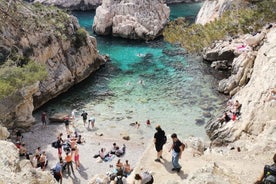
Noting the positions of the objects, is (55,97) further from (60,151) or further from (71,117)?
(60,151)

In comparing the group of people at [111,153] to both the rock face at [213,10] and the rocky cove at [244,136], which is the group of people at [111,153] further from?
the rock face at [213,10]

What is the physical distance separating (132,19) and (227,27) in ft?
136

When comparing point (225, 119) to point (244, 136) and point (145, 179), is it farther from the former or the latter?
point (145, 179)

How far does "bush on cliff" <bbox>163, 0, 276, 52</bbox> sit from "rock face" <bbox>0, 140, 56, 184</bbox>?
1652 centimetres

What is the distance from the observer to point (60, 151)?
2995 cm

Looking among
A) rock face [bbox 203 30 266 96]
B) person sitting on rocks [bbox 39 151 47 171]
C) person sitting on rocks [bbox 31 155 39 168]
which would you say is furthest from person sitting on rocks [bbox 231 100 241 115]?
person sitting on rocks [bbox 31 155 39 168]

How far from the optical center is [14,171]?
52.9 feet

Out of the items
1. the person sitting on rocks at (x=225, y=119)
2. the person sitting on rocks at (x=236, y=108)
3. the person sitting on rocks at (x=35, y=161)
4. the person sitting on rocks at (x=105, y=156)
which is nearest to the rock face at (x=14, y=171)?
the person sitting on rocks at (x=35, y=161)

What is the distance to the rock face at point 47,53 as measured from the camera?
116ft

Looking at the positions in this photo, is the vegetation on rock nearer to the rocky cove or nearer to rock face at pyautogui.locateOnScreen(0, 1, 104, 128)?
rock face at pyautogui.locateOnScreen(0, 1, 104, 128)

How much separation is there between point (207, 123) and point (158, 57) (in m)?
22.9

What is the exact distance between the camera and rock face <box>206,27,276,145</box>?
27828 millimetres

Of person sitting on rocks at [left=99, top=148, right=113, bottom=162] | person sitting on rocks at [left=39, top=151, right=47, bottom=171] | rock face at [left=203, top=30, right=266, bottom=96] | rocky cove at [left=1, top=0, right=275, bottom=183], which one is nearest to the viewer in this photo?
rocky cove at [left=1, top=0, right=275, bottom=183]

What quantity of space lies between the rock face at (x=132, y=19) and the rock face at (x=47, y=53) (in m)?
14.3
